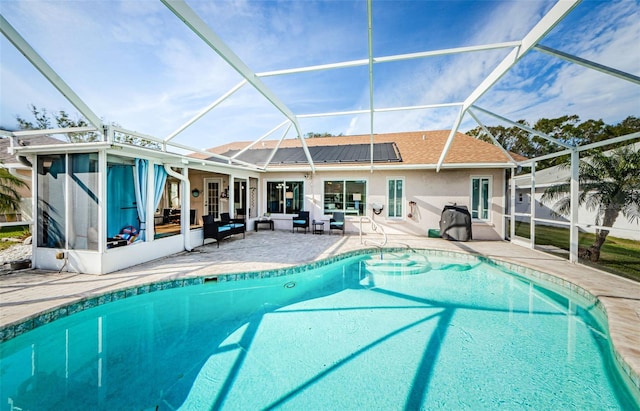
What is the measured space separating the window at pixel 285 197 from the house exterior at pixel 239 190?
0.17 feet

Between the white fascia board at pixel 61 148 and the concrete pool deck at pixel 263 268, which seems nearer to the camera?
the concrete pool deck at pixel 263 268

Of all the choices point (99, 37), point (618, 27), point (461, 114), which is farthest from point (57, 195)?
point (618, 27)

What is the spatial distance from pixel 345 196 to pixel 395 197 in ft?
7.36

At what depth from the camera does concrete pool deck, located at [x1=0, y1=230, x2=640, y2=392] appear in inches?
141

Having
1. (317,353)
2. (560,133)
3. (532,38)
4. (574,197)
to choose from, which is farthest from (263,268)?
(560,133)

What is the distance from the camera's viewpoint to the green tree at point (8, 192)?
6450 mm

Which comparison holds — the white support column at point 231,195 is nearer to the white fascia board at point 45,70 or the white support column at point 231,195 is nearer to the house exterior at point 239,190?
the house exterior at point 239,190

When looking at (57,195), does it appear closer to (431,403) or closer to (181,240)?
(181,240)

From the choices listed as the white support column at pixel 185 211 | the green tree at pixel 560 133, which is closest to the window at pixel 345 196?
the white support column at pixel 185 211

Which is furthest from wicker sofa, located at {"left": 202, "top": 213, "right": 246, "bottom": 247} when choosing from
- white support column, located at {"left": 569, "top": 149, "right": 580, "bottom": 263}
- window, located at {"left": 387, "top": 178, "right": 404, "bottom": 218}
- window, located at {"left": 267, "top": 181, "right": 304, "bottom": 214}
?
white support column, located at {"left": 569, "top": 149, "right": 580, "bottom": 263}

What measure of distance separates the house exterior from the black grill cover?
0.81 m

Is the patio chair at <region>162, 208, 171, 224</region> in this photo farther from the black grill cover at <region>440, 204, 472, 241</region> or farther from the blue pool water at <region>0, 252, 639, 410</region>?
the black grill cover at <region>440, 204, 472, 241</region>

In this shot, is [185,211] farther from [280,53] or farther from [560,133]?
[560,133]

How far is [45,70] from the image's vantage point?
376 cm
